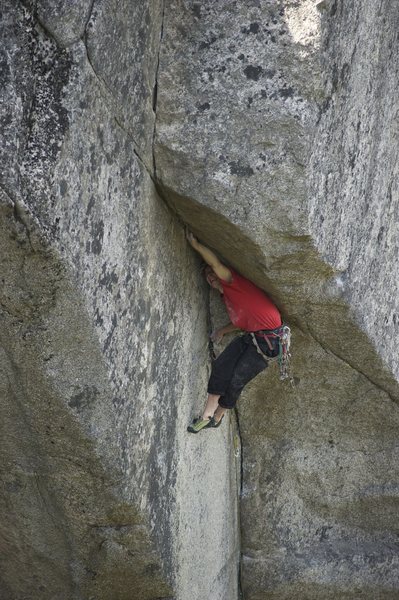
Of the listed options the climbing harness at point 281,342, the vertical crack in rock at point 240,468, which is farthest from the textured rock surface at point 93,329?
the vertical crack in rock at point 240,468

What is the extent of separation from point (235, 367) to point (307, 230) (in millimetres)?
971

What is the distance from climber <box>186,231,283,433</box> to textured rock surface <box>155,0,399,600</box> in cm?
10

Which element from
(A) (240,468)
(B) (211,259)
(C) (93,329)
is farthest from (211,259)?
(A) (240,468)

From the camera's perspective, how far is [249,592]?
5.92m

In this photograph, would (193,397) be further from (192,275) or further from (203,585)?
(203,585)

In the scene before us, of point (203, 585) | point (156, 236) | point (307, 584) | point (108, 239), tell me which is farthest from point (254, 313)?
point (307, 584)

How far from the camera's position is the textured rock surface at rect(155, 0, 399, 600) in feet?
13.1

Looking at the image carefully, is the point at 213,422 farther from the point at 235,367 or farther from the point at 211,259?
the point at 211,259

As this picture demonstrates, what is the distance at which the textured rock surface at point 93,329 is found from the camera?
339cm

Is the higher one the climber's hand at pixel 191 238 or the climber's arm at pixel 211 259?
the climber's hand at pixel 191 238

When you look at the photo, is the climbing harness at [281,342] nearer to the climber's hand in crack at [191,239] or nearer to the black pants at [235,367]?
→ the black pants at [235,367]

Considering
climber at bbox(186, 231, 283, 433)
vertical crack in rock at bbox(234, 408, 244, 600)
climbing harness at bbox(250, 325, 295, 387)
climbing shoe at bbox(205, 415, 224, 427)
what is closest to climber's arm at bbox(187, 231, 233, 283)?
climber at bbox(186, 231, 283, 433)

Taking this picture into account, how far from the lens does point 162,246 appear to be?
4309 mm

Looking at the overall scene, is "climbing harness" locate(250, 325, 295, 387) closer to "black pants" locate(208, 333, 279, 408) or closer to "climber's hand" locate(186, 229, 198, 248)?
"black pants" locate(208, 333, 279, 408)
